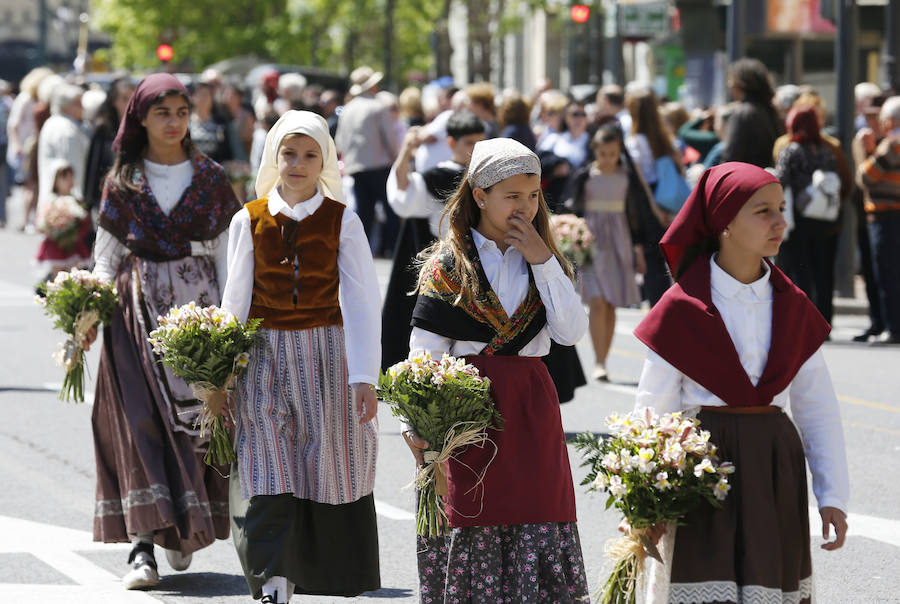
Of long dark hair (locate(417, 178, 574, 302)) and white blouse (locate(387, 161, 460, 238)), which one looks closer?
long dark hair (locate(417, 178, 574, 302))

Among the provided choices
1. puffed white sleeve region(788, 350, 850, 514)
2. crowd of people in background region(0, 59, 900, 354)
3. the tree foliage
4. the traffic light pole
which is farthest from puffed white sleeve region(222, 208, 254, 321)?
the tree foliage

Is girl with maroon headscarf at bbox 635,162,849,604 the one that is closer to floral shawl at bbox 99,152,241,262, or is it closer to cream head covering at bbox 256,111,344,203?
cream head covering at bbox 256,111,344,203

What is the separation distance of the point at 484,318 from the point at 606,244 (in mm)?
7097

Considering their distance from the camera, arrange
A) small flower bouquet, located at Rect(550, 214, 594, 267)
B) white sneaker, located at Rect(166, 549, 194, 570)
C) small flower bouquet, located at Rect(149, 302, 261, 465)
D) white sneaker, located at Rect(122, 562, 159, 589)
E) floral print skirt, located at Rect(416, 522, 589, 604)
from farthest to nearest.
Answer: small flower bouquet, located at Rect(550, 214, 594, 267) < white sneaker, located at Rect(166, 549, 194, 570) < white sneaker, located at Rect(122, 562, 159, 589) < small flower bouquet, located at Rect(149, 302, 261, 465) < floral print skirt, located at Rect(416, 522, 589, 604)

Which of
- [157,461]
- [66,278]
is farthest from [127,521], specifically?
[66,278]

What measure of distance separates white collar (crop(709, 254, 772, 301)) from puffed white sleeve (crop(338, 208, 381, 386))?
147 cm

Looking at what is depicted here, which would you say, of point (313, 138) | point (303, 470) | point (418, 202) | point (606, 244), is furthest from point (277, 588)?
point (606, 244)

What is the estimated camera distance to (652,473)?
4.50m

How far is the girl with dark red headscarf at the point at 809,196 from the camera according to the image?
1363cm

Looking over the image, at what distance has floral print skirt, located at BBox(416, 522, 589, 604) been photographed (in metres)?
5.16

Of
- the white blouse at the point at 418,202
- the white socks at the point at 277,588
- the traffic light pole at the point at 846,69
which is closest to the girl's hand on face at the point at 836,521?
the white socks at the point at 277,588

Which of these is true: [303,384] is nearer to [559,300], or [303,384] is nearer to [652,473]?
[559,300]

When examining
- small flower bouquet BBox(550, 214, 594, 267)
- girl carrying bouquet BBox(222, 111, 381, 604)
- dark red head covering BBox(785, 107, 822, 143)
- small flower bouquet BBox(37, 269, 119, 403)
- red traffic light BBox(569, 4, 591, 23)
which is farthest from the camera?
red traffic light BBox(569, 4, 591, 23)

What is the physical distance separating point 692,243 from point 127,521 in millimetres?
2829
